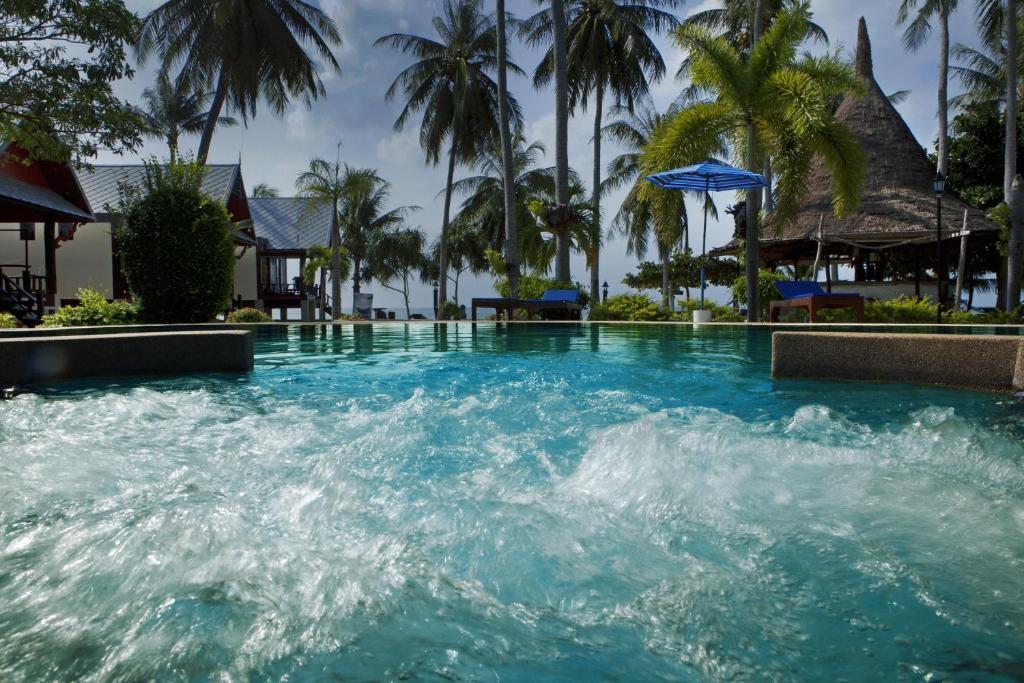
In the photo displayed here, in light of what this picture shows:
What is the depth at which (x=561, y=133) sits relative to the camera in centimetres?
2005

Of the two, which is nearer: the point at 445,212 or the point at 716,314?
the point at 716,314

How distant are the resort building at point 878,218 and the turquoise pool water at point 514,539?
1625cm

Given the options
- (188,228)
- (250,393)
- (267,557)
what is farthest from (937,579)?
(188,228)

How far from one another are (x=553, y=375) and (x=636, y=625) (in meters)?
5.29

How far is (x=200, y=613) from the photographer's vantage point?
7.39ft

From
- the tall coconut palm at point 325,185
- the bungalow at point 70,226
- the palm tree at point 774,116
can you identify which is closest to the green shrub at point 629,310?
the palm tree at point 774,116

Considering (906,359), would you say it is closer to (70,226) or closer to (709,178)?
(709,178)

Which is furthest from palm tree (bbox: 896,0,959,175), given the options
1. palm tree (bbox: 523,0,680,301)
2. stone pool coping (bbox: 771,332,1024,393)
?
stone pool coping (bbox: 771,332,1024,393)

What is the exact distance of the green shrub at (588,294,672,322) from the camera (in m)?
17.4

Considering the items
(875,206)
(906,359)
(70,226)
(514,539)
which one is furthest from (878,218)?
(70,226)

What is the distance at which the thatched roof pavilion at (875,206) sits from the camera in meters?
21.2

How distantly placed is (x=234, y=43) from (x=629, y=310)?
16164mm

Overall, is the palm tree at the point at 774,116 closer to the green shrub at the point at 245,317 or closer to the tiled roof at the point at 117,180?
the green shrub at the point at 245,317

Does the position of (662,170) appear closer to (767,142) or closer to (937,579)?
(767,142)
